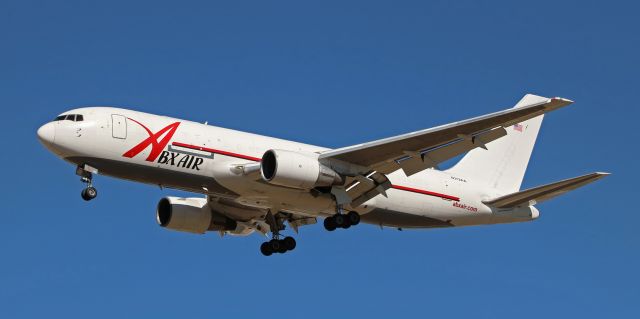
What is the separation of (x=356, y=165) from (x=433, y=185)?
15.1 ft

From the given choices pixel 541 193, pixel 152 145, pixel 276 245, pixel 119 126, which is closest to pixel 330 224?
pixel 276 245

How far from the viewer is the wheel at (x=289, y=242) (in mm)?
42841

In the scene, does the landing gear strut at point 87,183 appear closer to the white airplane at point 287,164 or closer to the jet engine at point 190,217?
the white airplane at point 287,164

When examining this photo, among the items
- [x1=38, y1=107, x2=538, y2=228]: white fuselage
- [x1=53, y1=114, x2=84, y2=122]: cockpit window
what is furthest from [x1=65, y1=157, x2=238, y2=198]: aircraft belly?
[x1=53, y1=114, x2=84, y2=122]: cockpit window

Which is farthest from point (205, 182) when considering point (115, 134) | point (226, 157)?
point (115, 134)

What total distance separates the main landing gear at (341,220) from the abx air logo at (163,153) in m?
5.17

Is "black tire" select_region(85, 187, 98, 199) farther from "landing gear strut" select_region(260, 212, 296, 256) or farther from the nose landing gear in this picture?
"landing gear strut" select_region(260, 212, 296, 256)

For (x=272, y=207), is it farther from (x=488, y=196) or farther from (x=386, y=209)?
(x=488, y=196)

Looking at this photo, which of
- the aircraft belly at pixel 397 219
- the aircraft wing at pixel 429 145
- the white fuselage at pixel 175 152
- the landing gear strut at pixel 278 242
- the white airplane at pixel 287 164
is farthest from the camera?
the landing gear strut at pixel 278 242

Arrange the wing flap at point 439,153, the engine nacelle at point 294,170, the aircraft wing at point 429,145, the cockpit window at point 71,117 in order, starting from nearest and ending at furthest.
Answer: the aircraft wing at point 429,145
the wing flap at point 439,153
the engine nacelle at point 294,170
the cockpit window at point 71,117

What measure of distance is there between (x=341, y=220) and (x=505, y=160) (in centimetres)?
898

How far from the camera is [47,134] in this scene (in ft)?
120

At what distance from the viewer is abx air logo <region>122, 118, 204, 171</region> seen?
121 ft

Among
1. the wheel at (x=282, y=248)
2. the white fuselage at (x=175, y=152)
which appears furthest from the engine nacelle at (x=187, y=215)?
the white fuselage at (x=175, y=152)
